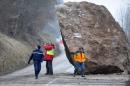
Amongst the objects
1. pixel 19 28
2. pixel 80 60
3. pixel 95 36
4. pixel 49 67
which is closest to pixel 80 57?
pixel 80 60

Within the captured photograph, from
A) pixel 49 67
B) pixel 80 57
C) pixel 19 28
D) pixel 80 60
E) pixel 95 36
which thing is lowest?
pixel 49 67

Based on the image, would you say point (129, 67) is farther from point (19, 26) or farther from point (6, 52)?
point (19, 26)

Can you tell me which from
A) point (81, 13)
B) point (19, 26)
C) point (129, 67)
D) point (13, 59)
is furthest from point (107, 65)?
point (19, 26)

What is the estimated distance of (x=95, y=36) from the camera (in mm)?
26328

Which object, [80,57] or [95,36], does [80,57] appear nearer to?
[80,57]

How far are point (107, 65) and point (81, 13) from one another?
12.1 ft

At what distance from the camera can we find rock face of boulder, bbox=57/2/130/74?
25578mm

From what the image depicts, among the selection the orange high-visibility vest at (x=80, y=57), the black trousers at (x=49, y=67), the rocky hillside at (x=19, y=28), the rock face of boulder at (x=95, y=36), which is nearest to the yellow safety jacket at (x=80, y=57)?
the orange high-visibility vest at (x=80, y=57)

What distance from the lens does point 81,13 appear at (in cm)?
2695

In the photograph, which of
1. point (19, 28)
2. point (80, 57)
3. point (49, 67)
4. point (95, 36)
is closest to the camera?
point (80, 57)

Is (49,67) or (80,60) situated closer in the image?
(80,60)

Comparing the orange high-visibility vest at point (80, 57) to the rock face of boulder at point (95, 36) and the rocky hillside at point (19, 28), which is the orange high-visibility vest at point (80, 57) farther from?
the rocky hillside at point (19, 28)

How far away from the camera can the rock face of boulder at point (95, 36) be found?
83.9ft

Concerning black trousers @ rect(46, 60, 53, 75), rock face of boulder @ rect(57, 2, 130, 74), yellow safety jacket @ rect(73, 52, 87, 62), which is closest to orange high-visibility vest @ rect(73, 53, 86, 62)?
yellow safety jacket @ rect(73, 52, 87, 62)
